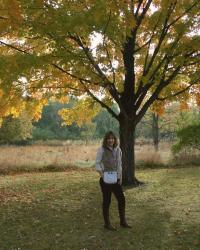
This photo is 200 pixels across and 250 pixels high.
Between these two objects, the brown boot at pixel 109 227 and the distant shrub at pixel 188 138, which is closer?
the brown boot at pixel 109 227

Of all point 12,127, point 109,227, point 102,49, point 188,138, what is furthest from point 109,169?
point 12,127

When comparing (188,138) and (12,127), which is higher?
(12,127)

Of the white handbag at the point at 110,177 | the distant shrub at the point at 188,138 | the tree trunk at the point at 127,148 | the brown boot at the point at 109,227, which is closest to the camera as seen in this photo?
the white handbag at the point at 110,177

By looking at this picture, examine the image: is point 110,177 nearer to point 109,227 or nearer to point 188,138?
point 109,227

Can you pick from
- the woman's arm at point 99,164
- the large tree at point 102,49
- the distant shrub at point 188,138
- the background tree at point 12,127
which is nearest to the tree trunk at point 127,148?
the large tree at point 102,49

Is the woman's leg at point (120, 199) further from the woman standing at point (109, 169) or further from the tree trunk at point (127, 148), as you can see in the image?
the tree trunk at point (127, 148)

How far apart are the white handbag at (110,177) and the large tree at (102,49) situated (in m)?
3.75

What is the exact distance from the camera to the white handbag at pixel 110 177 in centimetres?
777

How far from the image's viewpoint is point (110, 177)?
25.5ft

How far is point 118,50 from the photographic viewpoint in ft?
43.0

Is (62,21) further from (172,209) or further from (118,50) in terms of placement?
(172,209)

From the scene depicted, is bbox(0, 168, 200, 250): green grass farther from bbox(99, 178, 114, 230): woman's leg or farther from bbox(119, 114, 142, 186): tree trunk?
bbox(119, 114, 142, 186): tree trunk

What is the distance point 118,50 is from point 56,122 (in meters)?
60.1

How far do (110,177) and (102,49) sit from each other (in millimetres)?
5630
